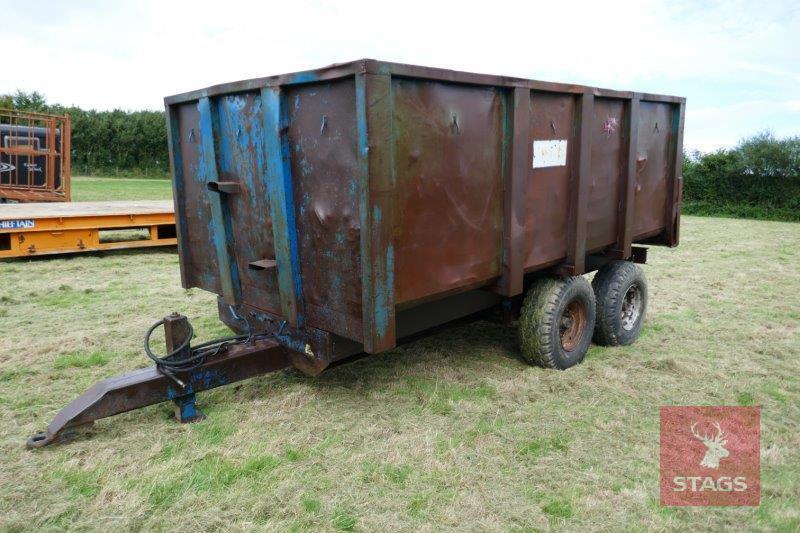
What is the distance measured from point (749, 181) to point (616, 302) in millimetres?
17844

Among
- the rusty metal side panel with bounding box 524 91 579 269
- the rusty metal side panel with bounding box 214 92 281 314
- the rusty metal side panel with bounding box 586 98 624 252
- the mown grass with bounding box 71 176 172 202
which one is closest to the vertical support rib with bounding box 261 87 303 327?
the rusty metal side panel with bounding box 214 92 281 314

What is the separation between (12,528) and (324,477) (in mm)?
1326

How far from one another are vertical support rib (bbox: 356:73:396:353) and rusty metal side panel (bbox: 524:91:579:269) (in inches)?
50.7

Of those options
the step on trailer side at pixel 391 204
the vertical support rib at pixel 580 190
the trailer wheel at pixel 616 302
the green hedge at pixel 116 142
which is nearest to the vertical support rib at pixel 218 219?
the step on trailer side at pixel 391 204

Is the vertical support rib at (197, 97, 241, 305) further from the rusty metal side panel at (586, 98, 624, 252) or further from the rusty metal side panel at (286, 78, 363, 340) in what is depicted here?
the rusty metal side panel at (586, 98, 624, 252)

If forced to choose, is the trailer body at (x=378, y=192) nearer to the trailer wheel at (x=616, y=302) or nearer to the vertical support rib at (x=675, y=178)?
the trailer wheel at (x=616, y=302)

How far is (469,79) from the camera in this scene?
3258 mm

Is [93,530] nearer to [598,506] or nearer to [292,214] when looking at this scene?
[292,214]

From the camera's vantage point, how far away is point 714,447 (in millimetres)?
3297

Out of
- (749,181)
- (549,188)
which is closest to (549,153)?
(549,188)

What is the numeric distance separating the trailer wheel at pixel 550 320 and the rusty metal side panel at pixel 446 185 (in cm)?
69

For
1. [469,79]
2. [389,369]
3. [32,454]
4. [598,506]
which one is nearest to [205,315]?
[389,369]

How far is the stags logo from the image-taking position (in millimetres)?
2855

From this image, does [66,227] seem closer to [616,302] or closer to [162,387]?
[162,387]
